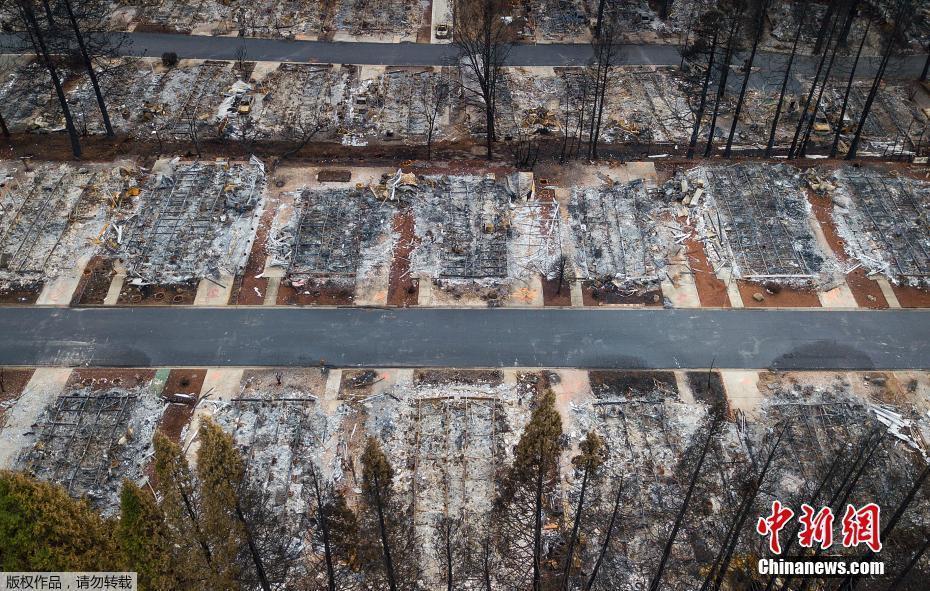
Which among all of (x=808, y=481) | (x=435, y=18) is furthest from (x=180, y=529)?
(x=435, y=18)

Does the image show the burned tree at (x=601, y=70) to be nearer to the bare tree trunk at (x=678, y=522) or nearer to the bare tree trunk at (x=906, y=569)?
the bare tree trunk at (x=678, y=522)

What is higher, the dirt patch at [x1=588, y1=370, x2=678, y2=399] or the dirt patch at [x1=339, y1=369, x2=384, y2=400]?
the dirt patch at [x1=588, y1=370, x2=678, y2=399]

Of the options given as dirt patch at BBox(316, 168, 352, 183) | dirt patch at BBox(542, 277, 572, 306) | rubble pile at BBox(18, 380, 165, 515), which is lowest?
rubble pile at BBox(18, 380, 165, 515)

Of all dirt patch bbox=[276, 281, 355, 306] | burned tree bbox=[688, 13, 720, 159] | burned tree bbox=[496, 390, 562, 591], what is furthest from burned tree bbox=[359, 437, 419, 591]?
burned tree bbox=[688, 13, 720, 159]

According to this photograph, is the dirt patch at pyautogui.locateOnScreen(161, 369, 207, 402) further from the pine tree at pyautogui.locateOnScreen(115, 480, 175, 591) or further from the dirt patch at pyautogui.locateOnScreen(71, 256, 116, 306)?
the pine tree at pyautogui.locateOnScreen(115, 480, 175, 591)

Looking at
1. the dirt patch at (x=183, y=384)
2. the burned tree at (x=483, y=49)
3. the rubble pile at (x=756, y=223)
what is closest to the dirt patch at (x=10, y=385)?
the dirt patch at (x=183, y=384)

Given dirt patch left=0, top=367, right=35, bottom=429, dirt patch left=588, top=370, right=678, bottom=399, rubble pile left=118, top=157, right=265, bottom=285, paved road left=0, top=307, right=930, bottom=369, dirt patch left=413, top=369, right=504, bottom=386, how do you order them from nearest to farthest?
dirt patch left=0, top=367, right=35, bottom=429 → dirt patch left=588, top=370, right=678, bottom=399 → dirt patch left=413, top=369, right=504, bottom=386 → paved road left=0, top=307, right=930, bottom=369 → rubble pile left=118, top=157, right=265, bottom=285
